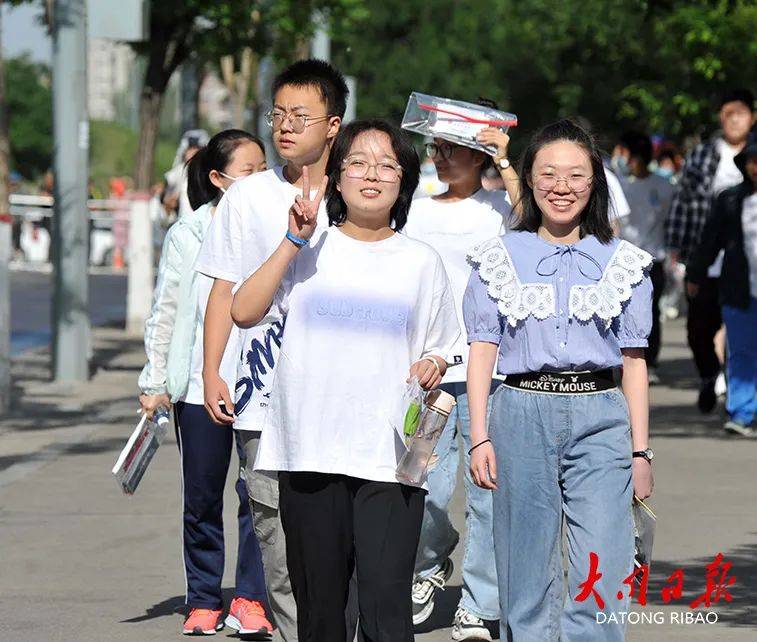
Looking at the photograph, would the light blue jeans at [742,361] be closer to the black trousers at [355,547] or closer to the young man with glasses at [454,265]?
the young man with glasses at [454,265]

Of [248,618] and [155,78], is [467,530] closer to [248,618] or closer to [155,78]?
[248,618]

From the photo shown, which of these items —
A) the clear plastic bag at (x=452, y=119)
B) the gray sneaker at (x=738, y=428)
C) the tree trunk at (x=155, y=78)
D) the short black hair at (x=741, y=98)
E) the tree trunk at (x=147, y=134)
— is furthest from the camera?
the tree trunk at (x=147, y=134)

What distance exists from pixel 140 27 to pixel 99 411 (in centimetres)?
326

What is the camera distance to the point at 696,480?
10.5 m

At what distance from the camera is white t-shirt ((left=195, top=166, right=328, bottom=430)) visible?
5.77 meters

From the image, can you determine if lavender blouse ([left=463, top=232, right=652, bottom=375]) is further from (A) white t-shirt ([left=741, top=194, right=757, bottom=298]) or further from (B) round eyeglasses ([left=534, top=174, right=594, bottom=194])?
(A) white t-shirt ([left=741, top=194, right=757, bottom=298])

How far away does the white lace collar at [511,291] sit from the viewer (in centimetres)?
526

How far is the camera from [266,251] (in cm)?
579

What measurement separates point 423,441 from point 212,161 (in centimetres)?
224

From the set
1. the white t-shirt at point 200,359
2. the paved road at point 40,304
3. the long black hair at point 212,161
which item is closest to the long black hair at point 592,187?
the white t-shirt at point 200,359

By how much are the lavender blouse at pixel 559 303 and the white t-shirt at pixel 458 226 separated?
1612 mm

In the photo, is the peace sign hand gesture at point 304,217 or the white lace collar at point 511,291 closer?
the peace sign hand gesture at point 304,217

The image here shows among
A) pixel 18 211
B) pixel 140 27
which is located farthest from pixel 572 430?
pixel 18 211

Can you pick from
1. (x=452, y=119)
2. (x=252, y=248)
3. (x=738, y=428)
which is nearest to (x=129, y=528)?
(x=452, y=119)
